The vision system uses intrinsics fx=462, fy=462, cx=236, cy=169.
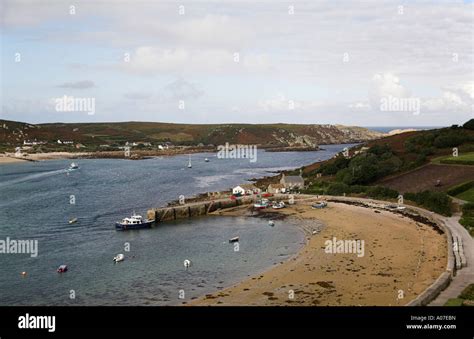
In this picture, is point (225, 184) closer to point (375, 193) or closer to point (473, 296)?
point (375, 193)

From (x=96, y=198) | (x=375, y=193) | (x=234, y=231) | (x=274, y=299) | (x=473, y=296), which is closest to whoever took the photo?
(x=473, y=296)

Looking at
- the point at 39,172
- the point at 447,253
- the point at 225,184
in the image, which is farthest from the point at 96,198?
the point at 447,253

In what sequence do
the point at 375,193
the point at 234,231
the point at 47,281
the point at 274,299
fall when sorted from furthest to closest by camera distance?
the point at 375,193 → the point at 234,231 → the point at 47,281 → the point at 274,299

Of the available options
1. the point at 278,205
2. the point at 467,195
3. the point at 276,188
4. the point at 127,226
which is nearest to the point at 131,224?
the point at 127,226

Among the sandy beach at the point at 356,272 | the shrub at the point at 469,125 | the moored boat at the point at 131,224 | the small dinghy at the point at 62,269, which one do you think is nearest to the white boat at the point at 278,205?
the sandy beach at the point at 356,272

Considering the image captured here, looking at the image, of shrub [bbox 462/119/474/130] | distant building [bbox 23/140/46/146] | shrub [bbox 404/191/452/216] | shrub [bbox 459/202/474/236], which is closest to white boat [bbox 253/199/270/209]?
shrub [bbox 404/191/452/216]
